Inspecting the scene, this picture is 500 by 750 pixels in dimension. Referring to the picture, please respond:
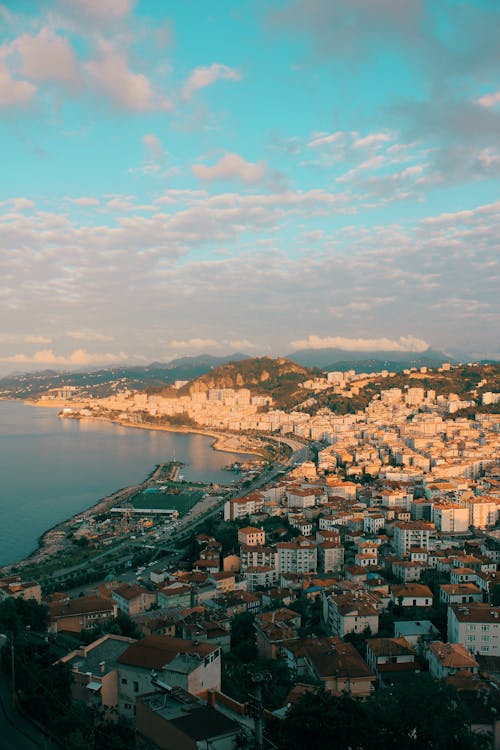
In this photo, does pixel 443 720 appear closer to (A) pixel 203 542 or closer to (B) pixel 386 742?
(B) pixel 386 742

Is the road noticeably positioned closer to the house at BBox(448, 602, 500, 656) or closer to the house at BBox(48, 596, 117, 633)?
the house at BBox(48, 596, 117, 633)

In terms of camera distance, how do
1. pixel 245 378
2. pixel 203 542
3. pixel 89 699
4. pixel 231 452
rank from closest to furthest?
pixel 89 699, pixel 203 542, pixel 231 452, pixel 245 378

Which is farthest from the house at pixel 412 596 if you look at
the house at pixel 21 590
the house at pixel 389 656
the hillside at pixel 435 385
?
the hillside at pixel 435 385

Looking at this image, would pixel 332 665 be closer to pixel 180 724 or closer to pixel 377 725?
pixel 377 725

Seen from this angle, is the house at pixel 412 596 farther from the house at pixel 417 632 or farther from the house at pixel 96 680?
the house at pixel 96 680

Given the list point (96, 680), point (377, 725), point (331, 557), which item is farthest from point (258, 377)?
point (377, 725)

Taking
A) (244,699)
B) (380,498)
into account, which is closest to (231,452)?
(380,498)
